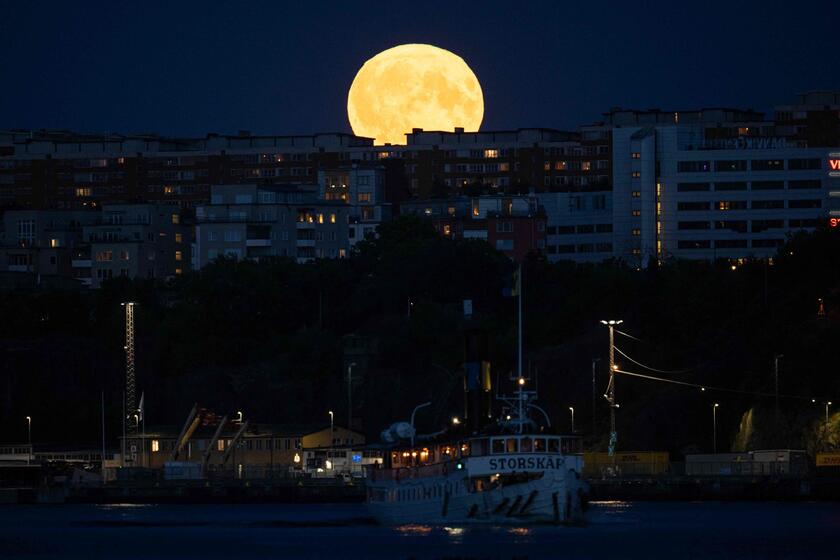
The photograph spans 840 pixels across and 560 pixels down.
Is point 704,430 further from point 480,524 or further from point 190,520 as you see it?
point 480,524

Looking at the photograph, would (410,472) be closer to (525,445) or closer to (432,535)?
(432,535)

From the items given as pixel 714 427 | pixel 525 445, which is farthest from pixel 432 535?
pixel 714 427

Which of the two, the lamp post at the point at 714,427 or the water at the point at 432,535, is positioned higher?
the lamp post at the point at 714,427

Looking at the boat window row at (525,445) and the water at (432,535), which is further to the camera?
the boat window row at (525,445)

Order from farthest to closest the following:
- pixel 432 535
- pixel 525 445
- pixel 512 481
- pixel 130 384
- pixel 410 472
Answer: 1. pixel 130 384
2. pixel 410 472
3. pixel 432 535
4. pixel 512 481
5. pixel 525 445

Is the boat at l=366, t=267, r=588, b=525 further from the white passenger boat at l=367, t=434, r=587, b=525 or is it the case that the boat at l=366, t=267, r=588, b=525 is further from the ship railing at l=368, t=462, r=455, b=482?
the ship railing at l=368, t=462, r=455, b=482

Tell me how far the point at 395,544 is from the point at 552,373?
242 ft

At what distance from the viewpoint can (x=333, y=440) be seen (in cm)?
17612

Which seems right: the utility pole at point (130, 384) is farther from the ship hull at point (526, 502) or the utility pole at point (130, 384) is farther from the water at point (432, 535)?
the ship hull at point (526, 502)

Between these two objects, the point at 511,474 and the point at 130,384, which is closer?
the point at 511,474

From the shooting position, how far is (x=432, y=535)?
109m

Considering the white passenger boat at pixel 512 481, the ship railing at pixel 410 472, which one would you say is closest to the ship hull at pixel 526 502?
the white passenger boat at pixel 512 481

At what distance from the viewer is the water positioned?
102312 mm

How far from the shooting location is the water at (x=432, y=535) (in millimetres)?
102312
